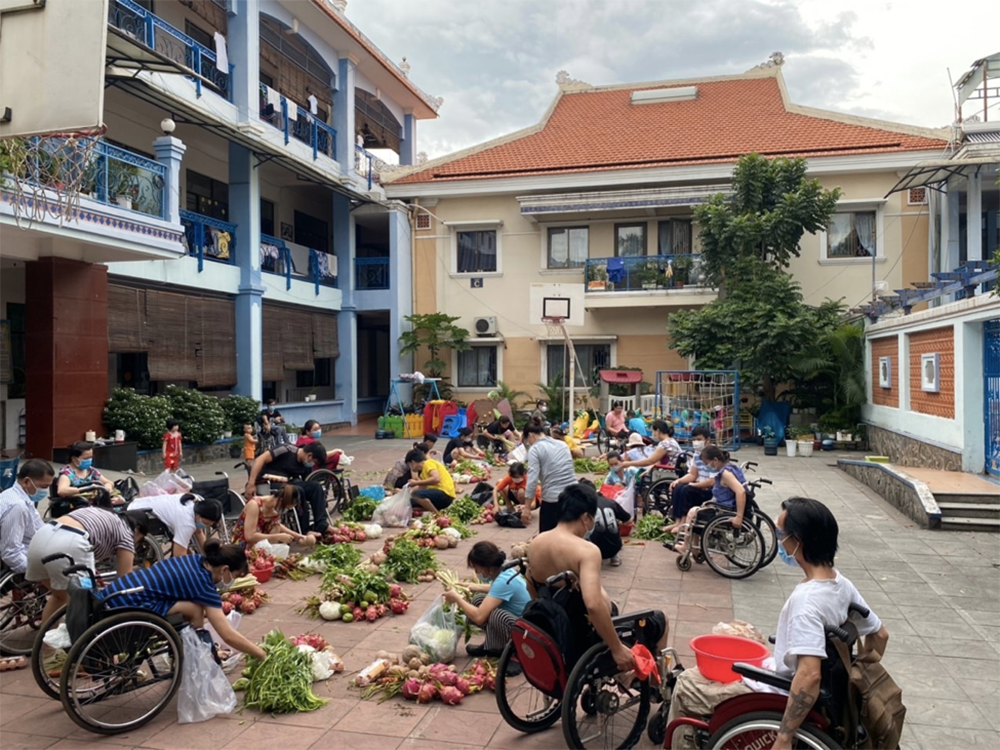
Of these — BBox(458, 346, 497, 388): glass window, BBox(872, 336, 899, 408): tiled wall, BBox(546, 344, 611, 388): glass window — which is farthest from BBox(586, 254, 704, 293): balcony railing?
BBox(872, 336, 899, 408): tiled wall

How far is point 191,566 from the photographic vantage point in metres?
4.41

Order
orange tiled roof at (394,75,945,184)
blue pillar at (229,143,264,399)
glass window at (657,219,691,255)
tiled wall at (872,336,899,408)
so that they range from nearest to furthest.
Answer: tiled wall at (872,336,899,408) → blue pillar at (229,143,264,399) → orange tiled roof at (394,75,945,184) → glass window at (657,219,691,255)

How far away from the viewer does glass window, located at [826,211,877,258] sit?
20.0 meters

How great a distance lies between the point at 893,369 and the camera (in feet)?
47.6

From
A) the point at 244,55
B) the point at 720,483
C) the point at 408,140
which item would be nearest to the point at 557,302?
the point at 244,55

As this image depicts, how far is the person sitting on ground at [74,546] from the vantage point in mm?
4836

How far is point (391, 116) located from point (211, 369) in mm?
12633

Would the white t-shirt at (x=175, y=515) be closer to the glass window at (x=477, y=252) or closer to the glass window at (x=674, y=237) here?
the glass window at (x=477, y=252)

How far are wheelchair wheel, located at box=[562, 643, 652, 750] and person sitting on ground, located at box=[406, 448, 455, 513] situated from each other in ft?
19.4

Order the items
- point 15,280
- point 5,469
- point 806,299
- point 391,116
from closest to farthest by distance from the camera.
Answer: point 5,469
point 15,280
point 806,299
point 391,116

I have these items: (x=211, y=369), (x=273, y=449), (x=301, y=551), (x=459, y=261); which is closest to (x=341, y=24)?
(x=459, y=261)

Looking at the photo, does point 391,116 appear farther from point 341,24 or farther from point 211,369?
point 211,369

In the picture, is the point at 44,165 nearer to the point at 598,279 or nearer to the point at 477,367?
the point at 598,279

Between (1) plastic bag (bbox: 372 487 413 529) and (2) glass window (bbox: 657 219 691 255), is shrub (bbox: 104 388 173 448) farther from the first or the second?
(2) glass window (bbox: 657 219 691 255)
